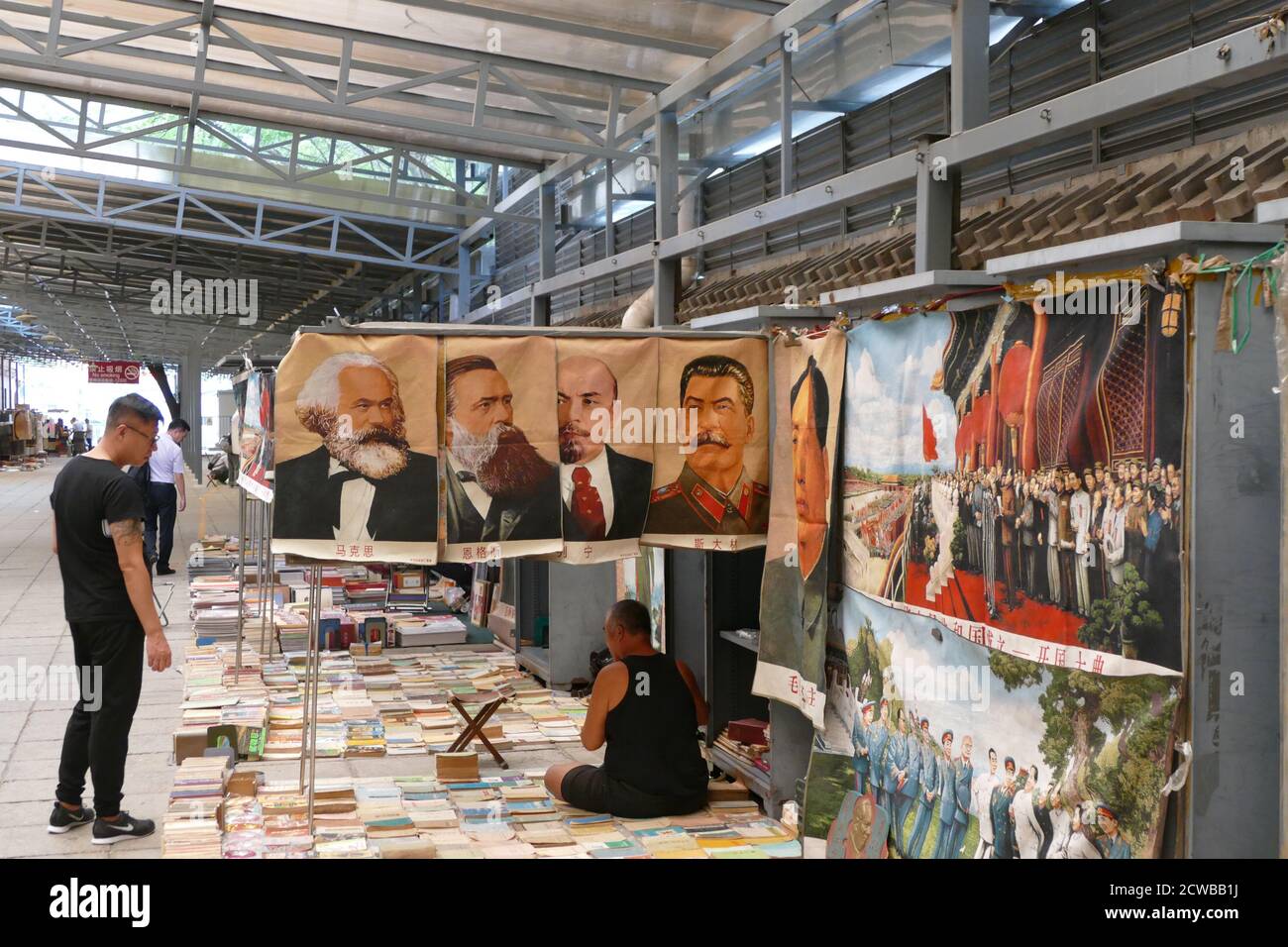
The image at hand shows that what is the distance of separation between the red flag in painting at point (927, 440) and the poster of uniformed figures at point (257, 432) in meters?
3.42

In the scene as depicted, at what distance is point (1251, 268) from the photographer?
3564mm

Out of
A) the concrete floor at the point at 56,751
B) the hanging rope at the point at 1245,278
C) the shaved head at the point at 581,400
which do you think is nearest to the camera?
the hanging rope at the point at 1245,278

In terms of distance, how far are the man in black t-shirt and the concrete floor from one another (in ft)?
1.38

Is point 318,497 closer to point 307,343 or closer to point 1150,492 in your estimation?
point 307,343

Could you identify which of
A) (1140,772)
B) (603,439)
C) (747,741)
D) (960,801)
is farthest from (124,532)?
(1140,772)

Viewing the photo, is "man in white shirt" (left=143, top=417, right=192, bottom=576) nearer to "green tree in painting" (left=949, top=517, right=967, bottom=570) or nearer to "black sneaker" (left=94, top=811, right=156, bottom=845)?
"black sneaker" (left=94, top=811, right=156, bottom=845)

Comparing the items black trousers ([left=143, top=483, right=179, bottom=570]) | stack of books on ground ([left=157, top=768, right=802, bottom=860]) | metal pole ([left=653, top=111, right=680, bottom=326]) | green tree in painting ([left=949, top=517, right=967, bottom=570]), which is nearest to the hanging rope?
green tree in painting ([left=949, top=517, right=967, bottom=570])

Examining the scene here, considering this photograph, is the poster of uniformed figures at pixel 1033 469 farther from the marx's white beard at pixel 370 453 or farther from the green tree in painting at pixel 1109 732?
the marx's white beard at pixel 370 453

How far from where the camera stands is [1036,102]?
6.82 metres

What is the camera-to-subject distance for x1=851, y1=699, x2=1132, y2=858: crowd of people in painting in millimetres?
4105

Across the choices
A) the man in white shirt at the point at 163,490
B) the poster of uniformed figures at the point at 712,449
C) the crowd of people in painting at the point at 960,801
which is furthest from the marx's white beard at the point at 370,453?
the man in white shirt at the point at 163,490

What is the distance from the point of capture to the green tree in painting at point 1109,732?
3760 millimetres

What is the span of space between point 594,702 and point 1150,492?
3535 mm
